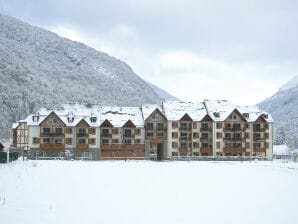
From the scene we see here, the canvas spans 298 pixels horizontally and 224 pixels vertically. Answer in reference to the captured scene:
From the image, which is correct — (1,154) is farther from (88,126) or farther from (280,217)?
(280,217)

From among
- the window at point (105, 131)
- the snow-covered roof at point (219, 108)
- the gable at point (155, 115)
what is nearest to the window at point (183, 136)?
the gable at point (155, 115)

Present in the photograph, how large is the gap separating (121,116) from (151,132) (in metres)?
7.75

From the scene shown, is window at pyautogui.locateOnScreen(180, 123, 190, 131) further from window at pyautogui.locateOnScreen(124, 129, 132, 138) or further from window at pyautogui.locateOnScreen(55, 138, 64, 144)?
window at pyautogui.locateOnScreen(55, 138, 64, 144)

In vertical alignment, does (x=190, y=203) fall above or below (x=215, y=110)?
below

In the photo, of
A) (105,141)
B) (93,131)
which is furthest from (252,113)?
(93,131)

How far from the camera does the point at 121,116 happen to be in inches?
3954

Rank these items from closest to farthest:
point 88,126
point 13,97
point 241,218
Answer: point 241,218 → point 88,126 → point 13,97

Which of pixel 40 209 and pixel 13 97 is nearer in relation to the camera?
pixel 40 209

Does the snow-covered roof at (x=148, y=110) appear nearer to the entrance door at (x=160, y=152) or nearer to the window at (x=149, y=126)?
the window at (x=149, y=126)

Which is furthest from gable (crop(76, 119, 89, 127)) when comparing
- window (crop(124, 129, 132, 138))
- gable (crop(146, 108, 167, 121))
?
gable (crop(146, 108, 167, 121))

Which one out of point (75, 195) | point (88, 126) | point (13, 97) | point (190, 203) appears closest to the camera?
point (190, 203)

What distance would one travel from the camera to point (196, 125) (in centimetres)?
10025

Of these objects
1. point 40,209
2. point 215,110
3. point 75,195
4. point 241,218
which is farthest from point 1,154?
point 215,110

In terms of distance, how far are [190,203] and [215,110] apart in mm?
80642
